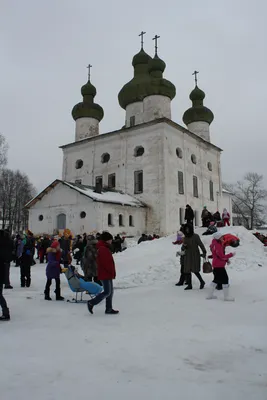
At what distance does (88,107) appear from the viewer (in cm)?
3909

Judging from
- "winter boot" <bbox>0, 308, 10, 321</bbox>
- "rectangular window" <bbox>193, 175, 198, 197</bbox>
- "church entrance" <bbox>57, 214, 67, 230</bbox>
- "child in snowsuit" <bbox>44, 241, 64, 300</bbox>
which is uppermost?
"rectangular window" <bbox>193, 175, 198, 197</bbox>

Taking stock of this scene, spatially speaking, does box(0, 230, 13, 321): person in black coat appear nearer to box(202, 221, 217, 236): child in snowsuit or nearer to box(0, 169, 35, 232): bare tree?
box(202, 221, 217, 236): child in snowsuit

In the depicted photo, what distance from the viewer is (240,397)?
3.34 m

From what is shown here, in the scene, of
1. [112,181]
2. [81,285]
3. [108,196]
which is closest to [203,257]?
[81,285]

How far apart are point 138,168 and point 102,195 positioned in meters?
5.74

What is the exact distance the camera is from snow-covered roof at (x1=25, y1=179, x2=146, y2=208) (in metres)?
28.2

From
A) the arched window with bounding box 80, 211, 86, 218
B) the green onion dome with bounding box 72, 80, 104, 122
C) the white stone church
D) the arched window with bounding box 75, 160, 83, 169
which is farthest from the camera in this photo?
the green onion dome with bounding box 72, 80, 104, 122

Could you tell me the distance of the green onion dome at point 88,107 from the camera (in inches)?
1540

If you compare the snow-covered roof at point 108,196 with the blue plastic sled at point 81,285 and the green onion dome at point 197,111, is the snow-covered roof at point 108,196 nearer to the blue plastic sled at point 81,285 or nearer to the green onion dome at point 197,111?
the green onion dome at point 197,111

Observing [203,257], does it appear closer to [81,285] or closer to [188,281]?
[188,281]

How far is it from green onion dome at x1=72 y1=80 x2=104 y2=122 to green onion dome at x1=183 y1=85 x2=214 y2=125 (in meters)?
10.0

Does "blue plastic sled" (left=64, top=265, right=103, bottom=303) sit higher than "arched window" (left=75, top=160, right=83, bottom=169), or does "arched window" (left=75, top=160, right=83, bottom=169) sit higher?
"arched window" (left=75, top=160, right=83, bottom=169)

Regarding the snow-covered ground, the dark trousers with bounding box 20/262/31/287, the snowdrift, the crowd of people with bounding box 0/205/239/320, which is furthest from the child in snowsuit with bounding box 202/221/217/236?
the dark trousers with bounding box 20/262/31/287

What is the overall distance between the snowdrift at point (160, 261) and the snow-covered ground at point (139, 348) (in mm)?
2149
